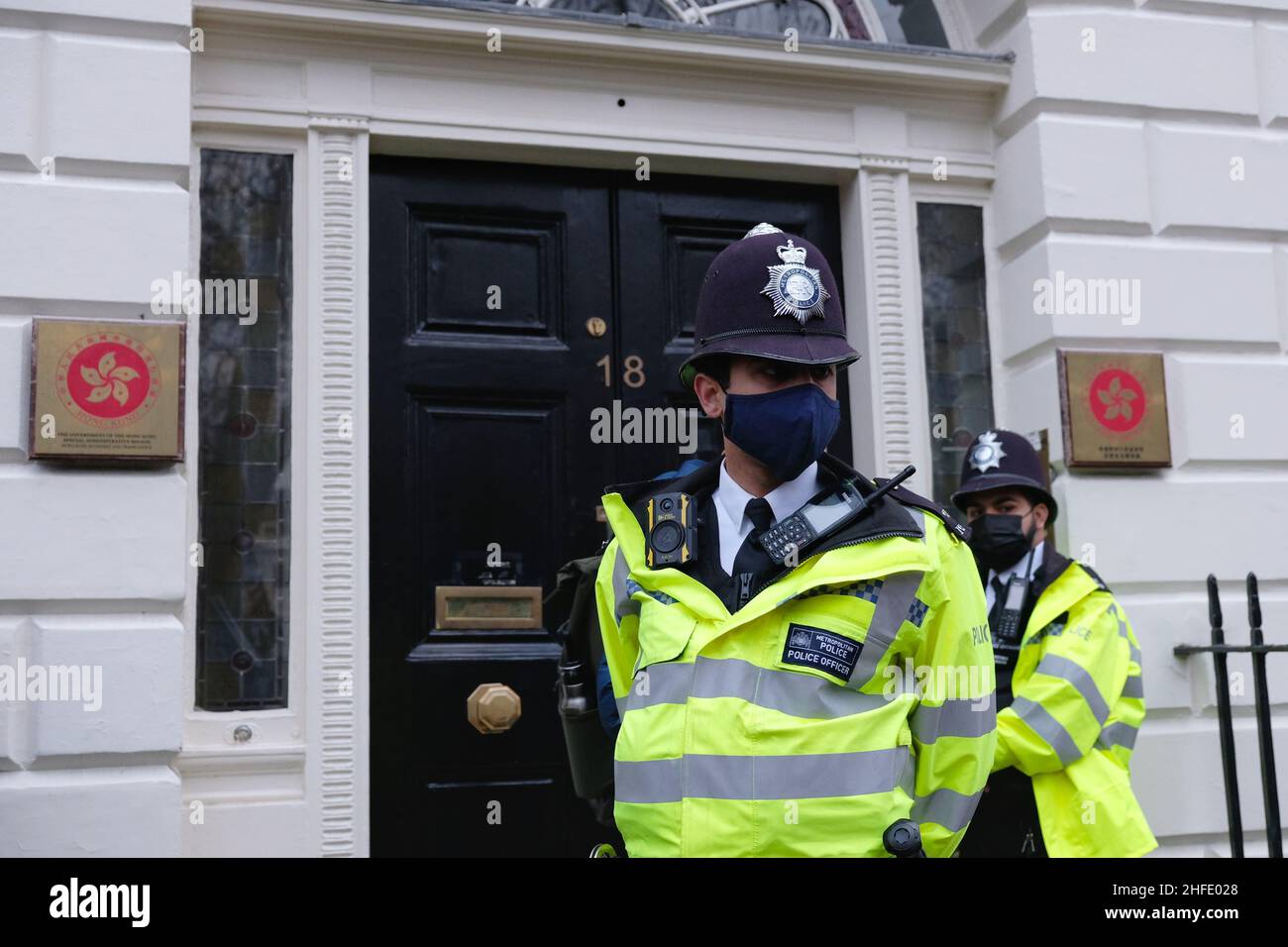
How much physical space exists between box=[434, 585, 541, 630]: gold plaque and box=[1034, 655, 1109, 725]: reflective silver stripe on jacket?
1.83 metres

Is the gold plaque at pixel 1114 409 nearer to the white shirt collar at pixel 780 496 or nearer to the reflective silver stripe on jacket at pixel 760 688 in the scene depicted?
the white shirt collar at pixel 780 496

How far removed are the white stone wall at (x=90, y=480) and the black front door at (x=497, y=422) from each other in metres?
0.77

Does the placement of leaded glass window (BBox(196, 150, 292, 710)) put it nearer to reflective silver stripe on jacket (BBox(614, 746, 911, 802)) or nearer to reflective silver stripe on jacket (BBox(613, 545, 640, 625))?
reflective silver stripe on jacket (BBox(613, 545, 640, 625))

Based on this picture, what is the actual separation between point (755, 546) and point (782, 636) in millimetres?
224

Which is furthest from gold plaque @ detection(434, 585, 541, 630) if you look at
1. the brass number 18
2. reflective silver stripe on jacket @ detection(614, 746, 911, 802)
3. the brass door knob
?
reflective silver stripe on jacket @ detection(614, 746, 911, 802)

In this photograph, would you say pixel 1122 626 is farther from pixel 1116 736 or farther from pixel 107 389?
pixel 107 389

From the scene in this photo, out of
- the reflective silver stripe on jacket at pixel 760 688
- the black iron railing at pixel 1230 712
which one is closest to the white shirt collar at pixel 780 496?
the reflective silver stripe on jacket at pixel 760 688

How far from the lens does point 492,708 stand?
15.3 feet

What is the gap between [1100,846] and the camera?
12.4 feet

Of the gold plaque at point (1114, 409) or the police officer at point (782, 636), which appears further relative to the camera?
the gold plaque at point (1114, 409)

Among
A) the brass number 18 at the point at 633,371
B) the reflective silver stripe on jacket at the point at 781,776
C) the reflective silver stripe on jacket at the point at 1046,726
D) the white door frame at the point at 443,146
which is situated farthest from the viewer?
the brass number 18 at the point at 633,371

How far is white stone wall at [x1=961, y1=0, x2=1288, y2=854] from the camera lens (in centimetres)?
508

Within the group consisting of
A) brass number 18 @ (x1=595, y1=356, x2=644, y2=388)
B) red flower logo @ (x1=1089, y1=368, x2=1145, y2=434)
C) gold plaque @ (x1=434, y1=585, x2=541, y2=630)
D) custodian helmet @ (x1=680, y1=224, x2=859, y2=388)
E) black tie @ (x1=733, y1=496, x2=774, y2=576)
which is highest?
brass number 18 @ (x1=595, y1=356, x2=644, y2=388)

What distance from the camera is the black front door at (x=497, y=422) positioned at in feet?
15.2
